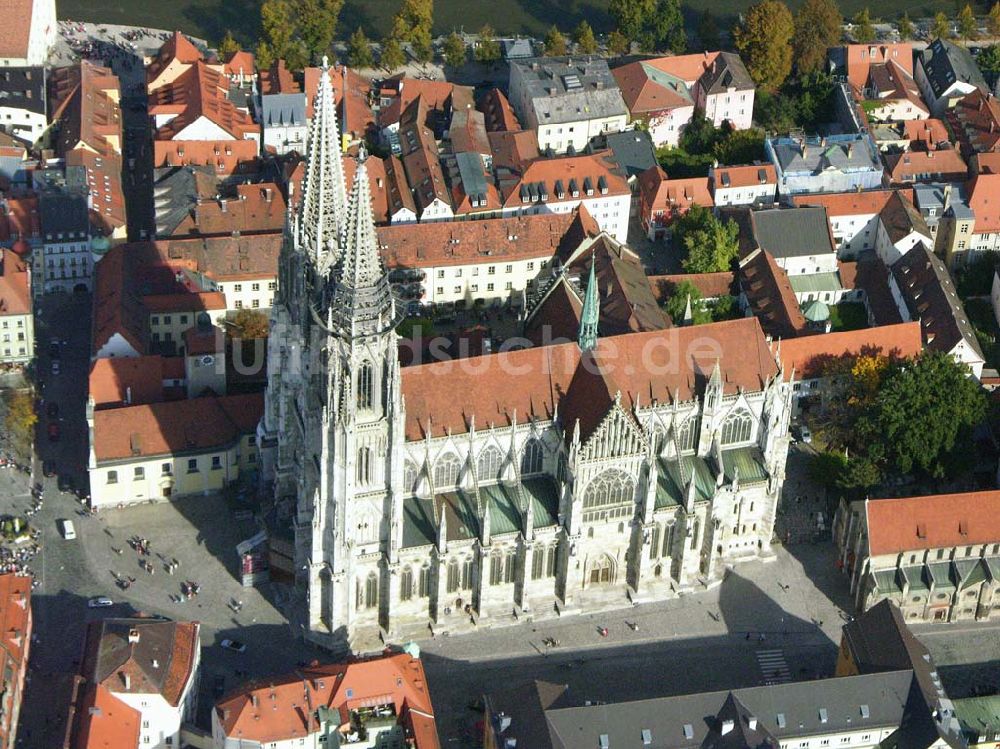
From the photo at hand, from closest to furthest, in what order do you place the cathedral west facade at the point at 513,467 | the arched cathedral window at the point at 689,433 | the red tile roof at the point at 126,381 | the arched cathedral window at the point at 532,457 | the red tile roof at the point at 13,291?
1. the cathedral west facade at the point at 513,467
2. the arched cathedral window at the point at 532,457
3. the arched cathedral window at the point at 689,433
4. the red tile roof at the point at 126,381
5. the red tile roof at the point at 13,291

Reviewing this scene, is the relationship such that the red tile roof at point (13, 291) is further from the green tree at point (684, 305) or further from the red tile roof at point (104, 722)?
the green tree at point (684, 305)

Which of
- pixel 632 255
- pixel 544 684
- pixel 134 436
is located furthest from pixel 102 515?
pixel 632 255

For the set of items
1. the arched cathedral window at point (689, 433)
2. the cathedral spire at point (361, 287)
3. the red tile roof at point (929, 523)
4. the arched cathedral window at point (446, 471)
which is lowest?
the red tile roof at point (929, 523)

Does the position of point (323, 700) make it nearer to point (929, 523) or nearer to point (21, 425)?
point (21, 425)

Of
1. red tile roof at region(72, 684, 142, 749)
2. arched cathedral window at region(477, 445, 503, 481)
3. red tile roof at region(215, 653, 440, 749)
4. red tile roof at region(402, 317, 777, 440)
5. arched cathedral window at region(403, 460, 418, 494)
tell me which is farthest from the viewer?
arched cathedral window at region(477, 445, 503, 481)

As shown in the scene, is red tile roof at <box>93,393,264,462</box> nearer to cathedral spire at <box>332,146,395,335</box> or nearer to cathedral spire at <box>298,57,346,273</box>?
cathedral spire at <box>298,57,346,273</box>

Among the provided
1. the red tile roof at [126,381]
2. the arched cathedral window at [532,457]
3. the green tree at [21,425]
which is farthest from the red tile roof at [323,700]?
the green tree at [21,425]

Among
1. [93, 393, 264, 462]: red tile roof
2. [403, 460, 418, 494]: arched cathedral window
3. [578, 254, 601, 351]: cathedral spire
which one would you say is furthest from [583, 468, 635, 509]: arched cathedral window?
[93, 393, 264, 462]: red tile roof
